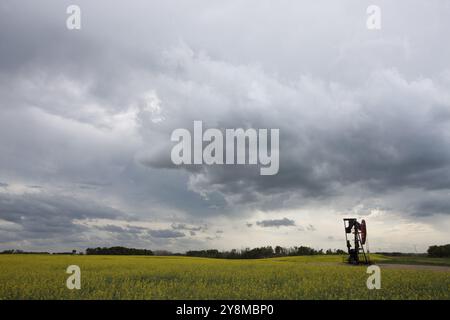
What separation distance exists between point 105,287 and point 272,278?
855 cm
